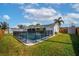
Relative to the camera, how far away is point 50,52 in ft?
8.37

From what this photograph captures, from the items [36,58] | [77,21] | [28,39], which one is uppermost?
[77,21]

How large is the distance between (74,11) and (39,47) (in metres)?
0.48

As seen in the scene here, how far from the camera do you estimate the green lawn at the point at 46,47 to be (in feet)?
8.37

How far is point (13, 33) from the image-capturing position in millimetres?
2576

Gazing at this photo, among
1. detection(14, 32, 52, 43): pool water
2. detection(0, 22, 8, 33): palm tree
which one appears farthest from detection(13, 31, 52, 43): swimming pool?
detection(0, 22, 8, 33): palm tree

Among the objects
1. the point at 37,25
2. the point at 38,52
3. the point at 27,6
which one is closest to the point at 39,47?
the point at 38,52

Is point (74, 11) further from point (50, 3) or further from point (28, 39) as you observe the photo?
point (28, 39)

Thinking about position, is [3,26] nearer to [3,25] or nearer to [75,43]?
[3,25]

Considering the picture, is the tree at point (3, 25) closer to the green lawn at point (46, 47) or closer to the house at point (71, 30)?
the green lawn at point (46, 47)

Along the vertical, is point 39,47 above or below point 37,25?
below

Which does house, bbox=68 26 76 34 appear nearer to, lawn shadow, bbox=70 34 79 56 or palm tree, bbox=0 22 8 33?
lawn shadow, bbox=70 34 79 56

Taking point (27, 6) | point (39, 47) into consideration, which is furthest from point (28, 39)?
point (27, 6)

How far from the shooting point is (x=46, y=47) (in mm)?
2561

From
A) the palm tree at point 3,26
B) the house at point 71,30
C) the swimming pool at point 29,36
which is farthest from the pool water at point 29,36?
the house at point 71,30
